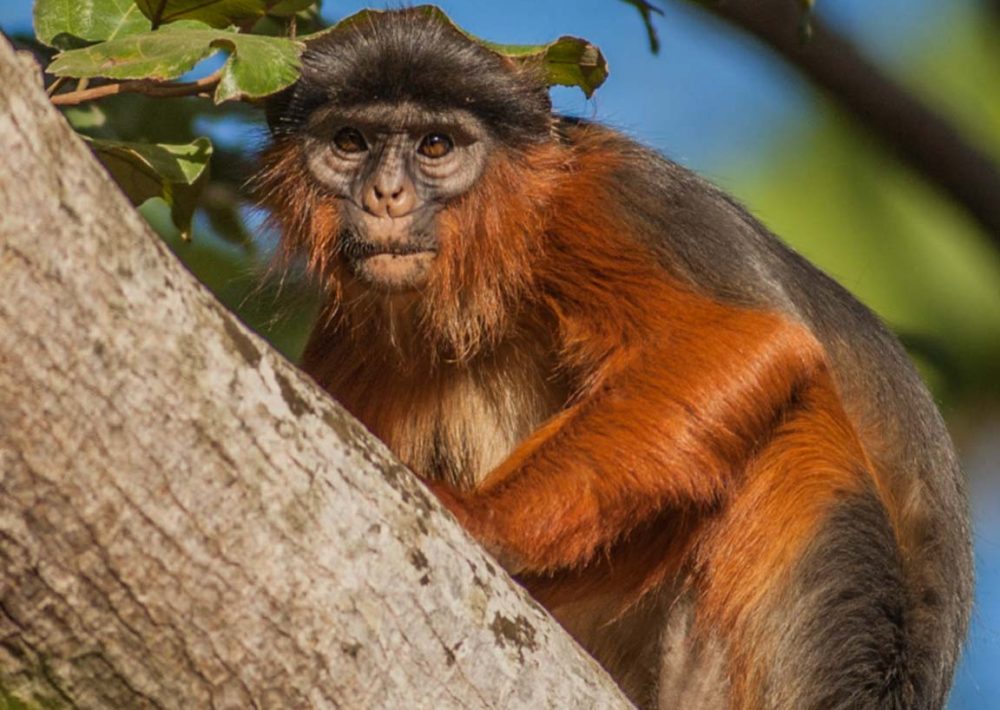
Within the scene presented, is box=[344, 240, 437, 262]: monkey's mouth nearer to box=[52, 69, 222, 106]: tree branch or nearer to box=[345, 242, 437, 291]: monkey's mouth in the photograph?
box=[345, 242, 437, 291]: monkey's mouth

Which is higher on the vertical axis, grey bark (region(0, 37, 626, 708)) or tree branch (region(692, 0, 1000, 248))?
tree branch (region(692, 0, 1000, 248))

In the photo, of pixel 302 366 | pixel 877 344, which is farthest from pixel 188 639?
pixel 877 344

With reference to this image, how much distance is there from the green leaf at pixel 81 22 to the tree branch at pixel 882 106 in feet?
11.7

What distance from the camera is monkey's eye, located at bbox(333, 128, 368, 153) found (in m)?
6.10

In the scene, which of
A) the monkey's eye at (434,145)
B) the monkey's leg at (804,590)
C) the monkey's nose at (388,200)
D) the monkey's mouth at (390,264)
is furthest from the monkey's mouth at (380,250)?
the monkey's leg at (804,590)

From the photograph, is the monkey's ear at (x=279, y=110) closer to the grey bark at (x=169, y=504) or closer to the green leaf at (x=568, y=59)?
the green leaf at (x=568, y=59)

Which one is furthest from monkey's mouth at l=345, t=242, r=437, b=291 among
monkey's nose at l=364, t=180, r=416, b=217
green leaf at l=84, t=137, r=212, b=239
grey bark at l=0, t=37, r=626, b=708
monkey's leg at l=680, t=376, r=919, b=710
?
grey bark at l=0, t=37, r=626, b=708

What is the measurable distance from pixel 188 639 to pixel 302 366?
3.39 m

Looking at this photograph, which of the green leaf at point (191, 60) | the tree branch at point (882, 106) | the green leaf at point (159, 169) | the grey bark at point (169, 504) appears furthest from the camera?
the tree branch at point (882, 106)

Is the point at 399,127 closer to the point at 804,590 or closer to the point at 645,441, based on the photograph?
the point at 645,441

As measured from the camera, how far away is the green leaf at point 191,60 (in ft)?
15.6

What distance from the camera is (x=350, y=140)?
20.1ft

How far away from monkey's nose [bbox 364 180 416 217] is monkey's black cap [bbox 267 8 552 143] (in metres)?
0.45

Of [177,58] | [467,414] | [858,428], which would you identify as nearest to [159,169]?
[177,58]
